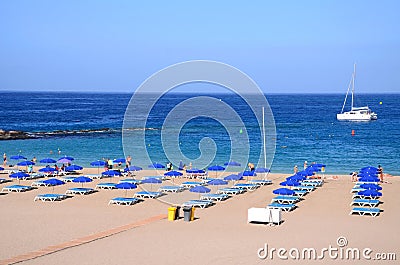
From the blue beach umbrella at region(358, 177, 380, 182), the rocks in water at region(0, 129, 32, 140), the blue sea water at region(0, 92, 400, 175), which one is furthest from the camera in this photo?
the rocks in water at region(0, 129, 32, 140)

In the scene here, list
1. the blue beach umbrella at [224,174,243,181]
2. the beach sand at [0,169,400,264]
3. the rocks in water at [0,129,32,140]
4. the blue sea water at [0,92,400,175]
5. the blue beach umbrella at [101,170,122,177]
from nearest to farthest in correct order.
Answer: the beach sand at [0,169,400,264] < the blue beach umbrella at [224,174,243,181] < the blue beach umbrella at [101,170,122,177] < the blue sea water at [0,92,400,175] < the rocks in water at [0,129,32,140]

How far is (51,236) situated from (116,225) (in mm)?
2764

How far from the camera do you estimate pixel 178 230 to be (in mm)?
20266

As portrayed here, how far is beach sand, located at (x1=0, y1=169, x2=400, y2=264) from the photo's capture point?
16795 millimetres

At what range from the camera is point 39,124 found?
285 feet

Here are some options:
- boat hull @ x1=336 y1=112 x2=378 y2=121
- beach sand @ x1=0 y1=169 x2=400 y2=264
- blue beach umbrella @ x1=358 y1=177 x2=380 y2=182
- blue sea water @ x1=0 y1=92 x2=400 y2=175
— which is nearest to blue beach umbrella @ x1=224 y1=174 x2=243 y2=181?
beach sand @ x1=0 y1=169 x2=400 y2=264

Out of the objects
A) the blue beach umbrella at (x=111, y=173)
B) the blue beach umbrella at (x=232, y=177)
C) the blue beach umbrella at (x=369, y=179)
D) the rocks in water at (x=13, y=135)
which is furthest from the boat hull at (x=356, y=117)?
the blue beach umbrella at (x=232, y=177)

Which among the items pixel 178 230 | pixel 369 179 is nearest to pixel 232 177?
pixel 369 179

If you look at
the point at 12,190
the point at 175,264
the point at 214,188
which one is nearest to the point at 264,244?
the point at 175,264

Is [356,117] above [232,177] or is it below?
above

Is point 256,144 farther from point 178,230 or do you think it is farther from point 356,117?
point 178,230

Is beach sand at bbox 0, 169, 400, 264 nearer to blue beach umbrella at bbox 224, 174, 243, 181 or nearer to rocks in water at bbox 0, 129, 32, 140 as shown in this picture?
blue beach umbrella at bbox 224, 174, 243, 181

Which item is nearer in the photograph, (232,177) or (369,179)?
(369,179)

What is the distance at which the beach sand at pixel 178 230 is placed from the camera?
661 inches
